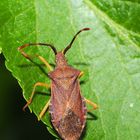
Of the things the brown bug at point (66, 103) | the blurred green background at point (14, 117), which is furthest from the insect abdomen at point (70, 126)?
the blurred green background at point (14, 117)

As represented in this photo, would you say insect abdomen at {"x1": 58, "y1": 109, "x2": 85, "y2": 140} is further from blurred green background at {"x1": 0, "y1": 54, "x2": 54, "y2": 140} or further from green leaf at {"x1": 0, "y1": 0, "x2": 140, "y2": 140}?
blurred green background at {"x1": 0, "y1": 54, "x2": 54, "y2": 140}

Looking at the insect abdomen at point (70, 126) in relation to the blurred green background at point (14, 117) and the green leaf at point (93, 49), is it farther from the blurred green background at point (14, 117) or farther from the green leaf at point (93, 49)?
the blurred green background at point (14, 117)

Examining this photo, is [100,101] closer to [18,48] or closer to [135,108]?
[135,108]

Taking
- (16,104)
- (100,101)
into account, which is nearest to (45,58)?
(100,101)

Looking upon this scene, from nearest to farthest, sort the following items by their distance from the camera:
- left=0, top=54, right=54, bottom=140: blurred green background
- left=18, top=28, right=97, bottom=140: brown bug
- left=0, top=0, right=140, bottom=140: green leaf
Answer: left=0, top=0, right=140, bottom=140: green leaf
left=18, top=28, right=97, bottom=140: brown bug
left=0, top=54, right=54, bottom=140: blurred green background

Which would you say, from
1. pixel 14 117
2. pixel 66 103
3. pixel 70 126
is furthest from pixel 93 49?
pixel 14 117

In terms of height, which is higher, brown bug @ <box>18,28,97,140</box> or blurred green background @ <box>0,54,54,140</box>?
brown bug @ <box>18,28,97,140</box>

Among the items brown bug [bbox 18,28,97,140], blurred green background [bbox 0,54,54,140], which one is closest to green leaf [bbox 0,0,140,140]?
brown bug [bbox 18,28,97,140]

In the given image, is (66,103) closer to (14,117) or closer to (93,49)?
(93,49)
